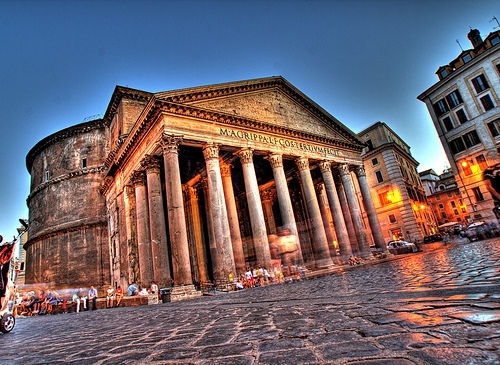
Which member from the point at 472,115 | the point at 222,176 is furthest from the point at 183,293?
the point at 472,115

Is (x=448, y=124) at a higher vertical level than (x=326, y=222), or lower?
higher

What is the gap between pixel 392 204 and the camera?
98.1 ft

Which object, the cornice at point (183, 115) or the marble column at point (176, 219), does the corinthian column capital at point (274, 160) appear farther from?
the marble column at point (176, 219)

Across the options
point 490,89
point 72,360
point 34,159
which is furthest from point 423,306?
point 34,159

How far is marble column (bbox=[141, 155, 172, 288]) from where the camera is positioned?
497 inches

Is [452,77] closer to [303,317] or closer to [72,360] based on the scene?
[303,317]

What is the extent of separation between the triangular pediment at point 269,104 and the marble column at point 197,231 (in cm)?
651

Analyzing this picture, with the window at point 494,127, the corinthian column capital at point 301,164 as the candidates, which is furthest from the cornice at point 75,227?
the window at point 494,127

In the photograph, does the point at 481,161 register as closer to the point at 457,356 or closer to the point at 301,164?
the point at 301,164

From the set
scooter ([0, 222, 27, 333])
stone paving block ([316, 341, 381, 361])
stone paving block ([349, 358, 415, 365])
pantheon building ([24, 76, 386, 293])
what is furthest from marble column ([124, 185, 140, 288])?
stone paving block ([349, 358, 415, 365])

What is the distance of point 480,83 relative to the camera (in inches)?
922

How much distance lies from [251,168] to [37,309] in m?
15.5

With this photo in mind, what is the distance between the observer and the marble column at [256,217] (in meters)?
13.8

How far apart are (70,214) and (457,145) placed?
3444 centimetres
